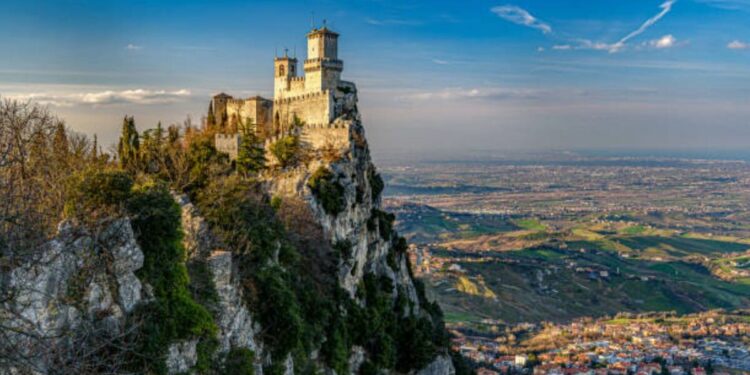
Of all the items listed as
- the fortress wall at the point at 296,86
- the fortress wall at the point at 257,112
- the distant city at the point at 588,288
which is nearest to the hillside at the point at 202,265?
the fortress wall at the point at 257,112

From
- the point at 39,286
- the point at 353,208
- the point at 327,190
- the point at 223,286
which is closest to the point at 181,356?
the point at 223,286

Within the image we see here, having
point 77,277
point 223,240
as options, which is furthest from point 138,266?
point 223,240

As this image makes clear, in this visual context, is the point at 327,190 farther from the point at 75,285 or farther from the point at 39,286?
the point at 39,286

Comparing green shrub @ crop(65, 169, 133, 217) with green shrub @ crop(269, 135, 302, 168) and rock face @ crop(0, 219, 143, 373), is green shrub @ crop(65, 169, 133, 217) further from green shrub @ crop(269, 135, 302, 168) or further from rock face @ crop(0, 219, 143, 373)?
green shrub @ crop(269, 135, 302, 168)

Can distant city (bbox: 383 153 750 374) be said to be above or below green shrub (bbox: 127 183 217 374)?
below

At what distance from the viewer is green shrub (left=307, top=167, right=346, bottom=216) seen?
33.2 meters

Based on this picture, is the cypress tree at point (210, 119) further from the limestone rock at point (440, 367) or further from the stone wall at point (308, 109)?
the limestone rock at point (440, 367)

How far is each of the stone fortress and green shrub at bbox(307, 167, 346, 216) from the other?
4632 millimetres

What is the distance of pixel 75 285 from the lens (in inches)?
575

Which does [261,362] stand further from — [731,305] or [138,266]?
[731,305]

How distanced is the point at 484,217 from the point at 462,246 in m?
44.5

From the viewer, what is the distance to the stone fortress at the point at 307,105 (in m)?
39.2

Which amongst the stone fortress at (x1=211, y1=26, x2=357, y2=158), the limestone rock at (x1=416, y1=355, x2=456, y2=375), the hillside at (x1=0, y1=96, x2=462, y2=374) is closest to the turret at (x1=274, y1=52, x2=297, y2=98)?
the stone fortress at (x1=211, y1=26, x2=357, y2=158)

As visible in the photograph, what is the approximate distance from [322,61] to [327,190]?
486 inches
